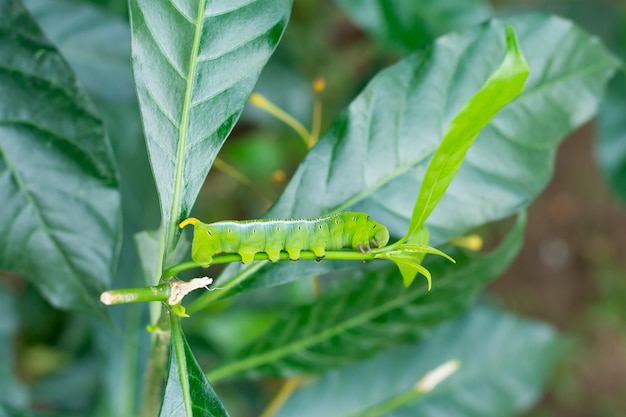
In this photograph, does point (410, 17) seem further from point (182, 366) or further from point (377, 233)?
point (182, 366)

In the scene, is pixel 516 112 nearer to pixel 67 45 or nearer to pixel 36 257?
pixel 36 257

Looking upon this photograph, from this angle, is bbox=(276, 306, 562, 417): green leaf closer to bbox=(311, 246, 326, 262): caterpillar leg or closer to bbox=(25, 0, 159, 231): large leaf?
bbox=(25, 0, 159, 231): large leaf

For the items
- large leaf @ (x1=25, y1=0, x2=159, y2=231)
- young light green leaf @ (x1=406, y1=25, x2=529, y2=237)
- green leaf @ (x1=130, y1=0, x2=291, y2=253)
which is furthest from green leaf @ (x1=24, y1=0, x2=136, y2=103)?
young light green leaf @ (x1=406, y1=25, x2=529, y2=237)

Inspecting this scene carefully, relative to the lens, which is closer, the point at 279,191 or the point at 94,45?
the point at 94,45

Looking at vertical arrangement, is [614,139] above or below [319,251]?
below

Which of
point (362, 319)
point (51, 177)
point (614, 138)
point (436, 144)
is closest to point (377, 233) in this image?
point (436, 144)

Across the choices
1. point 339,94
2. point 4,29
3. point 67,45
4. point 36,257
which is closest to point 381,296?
point 36,257

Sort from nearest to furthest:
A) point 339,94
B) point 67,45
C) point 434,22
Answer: point 67,45 → point 434,22 → point 339,94
